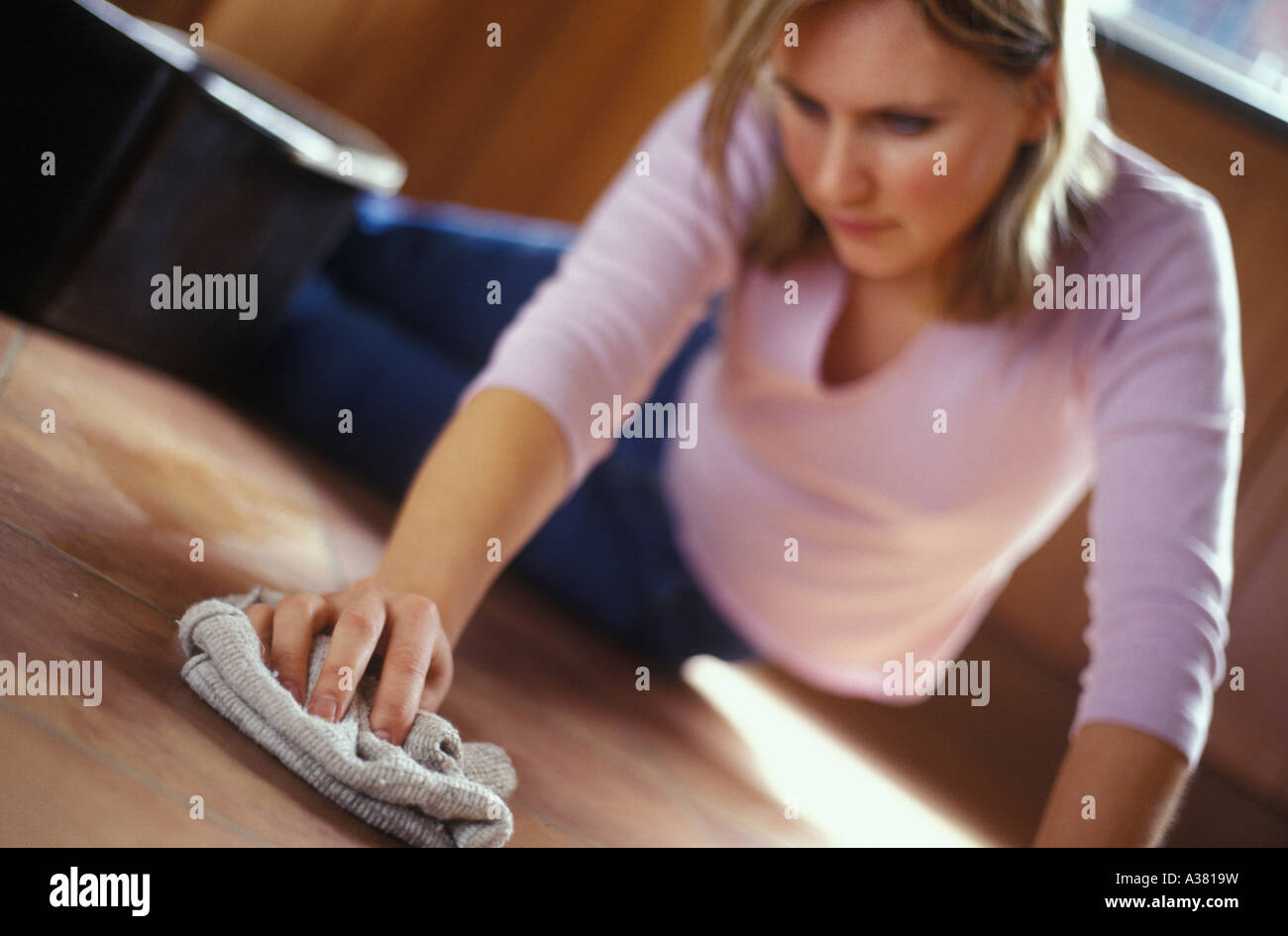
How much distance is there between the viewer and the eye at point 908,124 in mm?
714

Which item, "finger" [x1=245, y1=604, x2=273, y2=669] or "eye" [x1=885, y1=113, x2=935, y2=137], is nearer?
"finger" [x1=245, y1=604, x2=273, y2=669]

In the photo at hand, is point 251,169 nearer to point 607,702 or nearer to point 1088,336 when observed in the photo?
point 607,702

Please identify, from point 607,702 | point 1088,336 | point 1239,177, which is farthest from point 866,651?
point 1239,177

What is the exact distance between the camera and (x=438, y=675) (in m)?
0.61

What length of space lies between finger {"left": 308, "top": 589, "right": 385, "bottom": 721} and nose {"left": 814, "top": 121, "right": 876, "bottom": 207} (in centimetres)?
41

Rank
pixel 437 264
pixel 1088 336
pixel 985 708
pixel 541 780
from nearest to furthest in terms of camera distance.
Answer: pixel 541 780 < pixel 1088 336 < pixel 437 264 < pixel 985 708

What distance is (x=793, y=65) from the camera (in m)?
0.72

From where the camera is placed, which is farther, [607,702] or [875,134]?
[607,702]

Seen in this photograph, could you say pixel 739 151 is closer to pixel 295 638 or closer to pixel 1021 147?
pixel 1021 147

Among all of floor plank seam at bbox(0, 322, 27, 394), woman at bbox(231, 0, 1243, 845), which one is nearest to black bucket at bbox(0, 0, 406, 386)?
floor plank seam at bbox(0, 322, 27, 394)

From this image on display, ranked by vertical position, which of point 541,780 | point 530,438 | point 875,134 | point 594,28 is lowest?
point 541,780

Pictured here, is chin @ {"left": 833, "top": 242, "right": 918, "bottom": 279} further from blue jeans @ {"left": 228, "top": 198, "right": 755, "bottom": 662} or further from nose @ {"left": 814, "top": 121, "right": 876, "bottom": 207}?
blue jeans @ {"left": 228, "top": 198, "right": 755, "bottom": 662}

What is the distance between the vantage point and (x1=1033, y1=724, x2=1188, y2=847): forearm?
1.96ft

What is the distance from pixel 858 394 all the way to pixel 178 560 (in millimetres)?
535
